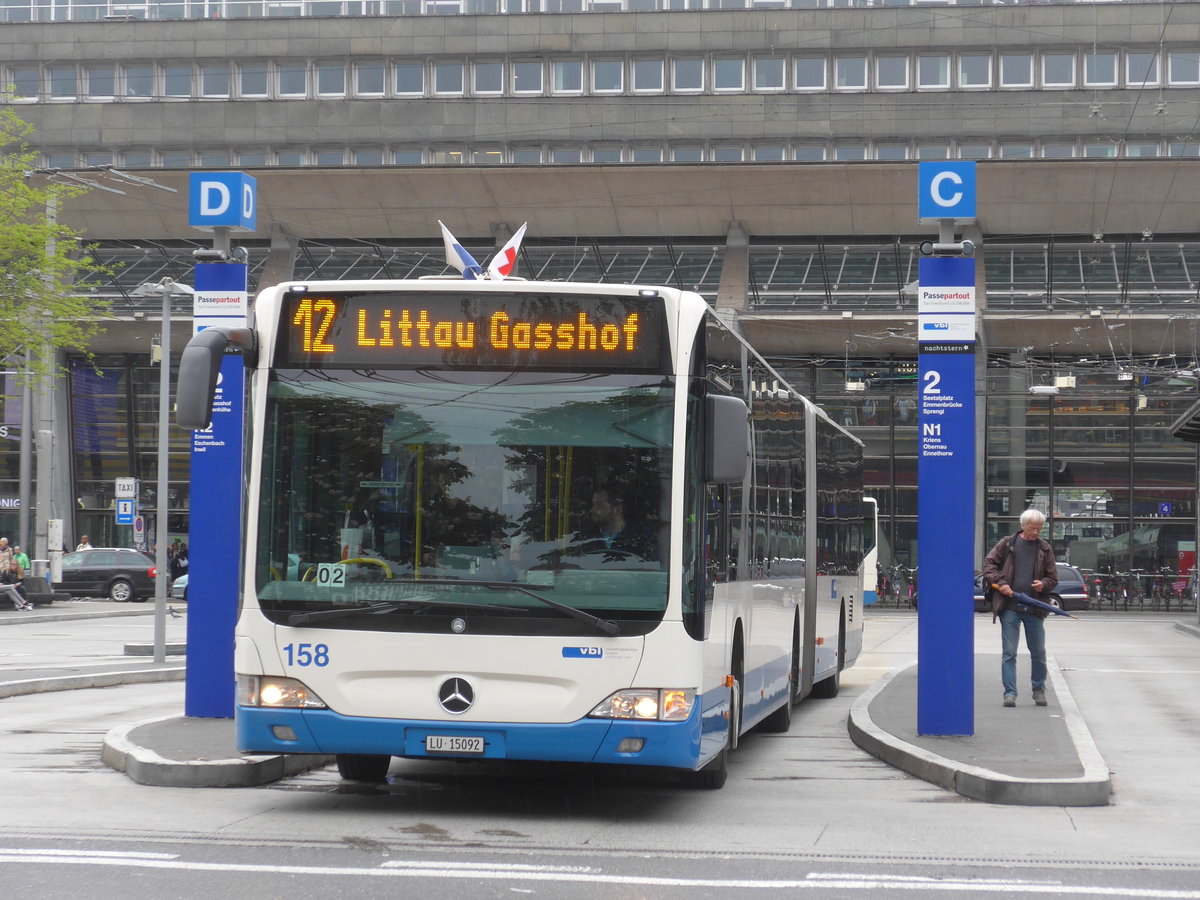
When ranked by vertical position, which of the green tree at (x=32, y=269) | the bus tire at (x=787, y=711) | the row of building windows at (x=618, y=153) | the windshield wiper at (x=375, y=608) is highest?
the row of building windows at (x=618, y=153)

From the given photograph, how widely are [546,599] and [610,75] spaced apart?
44939mm

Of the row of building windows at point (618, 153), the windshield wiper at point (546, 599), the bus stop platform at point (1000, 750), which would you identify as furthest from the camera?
the row of building windows at point (618, 153)

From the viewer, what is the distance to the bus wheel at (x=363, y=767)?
10.5 m

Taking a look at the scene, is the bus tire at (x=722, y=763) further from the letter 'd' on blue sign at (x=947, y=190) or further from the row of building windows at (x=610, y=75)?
the row of building windows at (x=610, y=75)

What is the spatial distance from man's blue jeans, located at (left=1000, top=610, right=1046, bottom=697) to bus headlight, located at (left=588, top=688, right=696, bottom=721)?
7282 millimetres

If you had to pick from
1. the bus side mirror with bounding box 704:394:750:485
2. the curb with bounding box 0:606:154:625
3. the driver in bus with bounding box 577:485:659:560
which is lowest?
the curb with bounding box 0:606:154:625

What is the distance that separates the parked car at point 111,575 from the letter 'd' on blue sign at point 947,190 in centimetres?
3349

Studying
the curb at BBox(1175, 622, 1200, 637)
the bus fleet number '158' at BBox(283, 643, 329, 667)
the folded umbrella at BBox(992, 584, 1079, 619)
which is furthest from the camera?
the curb at BBox(1175, 622, 1200, 637)

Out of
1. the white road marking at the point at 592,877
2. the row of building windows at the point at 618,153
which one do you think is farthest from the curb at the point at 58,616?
the white road marking at the point at 592,877

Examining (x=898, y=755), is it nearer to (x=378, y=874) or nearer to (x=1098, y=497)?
(x=378, y=874)

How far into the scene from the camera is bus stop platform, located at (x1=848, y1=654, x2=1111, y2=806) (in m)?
10.3

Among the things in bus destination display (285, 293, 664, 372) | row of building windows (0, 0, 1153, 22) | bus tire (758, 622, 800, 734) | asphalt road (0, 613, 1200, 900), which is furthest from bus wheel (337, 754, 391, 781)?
row of building windows (0, 0, 1153, 22)

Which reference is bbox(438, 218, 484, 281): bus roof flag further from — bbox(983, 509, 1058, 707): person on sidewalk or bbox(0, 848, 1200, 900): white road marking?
bbox(983, 509, 1058, 707): person on sidewalk

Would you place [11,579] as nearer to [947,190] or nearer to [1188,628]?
[1188,628]
